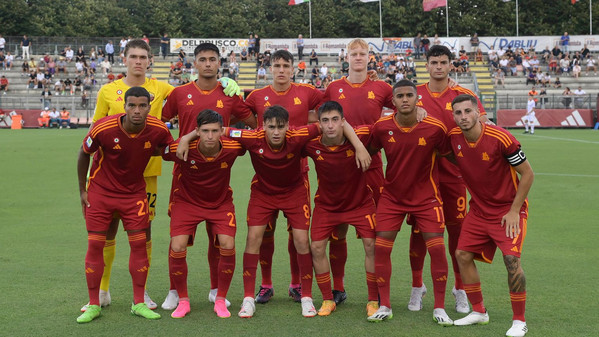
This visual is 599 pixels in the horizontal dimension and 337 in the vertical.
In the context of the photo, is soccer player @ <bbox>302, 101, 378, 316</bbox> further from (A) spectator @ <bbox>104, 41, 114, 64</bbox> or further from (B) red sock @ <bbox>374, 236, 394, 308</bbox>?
(A) spectator @ <bbox>104, 41, 114, 64</bbox>

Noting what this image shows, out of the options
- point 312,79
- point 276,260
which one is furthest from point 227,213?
point 312,79

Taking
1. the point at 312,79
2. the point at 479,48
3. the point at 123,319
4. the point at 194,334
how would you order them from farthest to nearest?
the point at 479,48
the point at 312,79
the point at 123,319
the point at 194,334

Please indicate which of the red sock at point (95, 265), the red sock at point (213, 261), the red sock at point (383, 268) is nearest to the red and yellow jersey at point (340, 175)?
the red sock at point (383, 268)

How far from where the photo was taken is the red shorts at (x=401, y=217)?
20.8 ft

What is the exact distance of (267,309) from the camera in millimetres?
6590

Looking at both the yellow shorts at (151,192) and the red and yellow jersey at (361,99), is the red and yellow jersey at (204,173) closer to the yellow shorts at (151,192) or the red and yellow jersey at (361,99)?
the yellow shorts at (151,192)

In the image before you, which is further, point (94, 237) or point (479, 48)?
point (479, 48)

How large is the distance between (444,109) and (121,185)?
3557mm

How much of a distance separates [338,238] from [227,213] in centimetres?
122

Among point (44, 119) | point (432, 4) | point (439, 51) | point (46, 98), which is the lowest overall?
point (44, 119)

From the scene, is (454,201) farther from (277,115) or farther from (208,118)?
(208,118)

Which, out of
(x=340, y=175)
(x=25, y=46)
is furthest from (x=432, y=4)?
(x=340, y=175)

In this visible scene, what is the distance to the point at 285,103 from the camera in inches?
291

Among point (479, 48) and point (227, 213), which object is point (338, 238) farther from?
point (479, 48)
